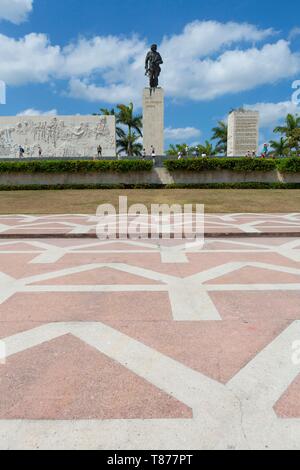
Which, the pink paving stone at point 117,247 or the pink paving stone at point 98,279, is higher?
the pink paving stone at point 117,247

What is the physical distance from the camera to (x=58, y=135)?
2803 centimetres

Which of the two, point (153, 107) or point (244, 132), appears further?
point (244, 132)

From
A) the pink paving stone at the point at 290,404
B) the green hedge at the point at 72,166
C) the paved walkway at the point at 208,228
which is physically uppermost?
the green hedge at the point at 72,166

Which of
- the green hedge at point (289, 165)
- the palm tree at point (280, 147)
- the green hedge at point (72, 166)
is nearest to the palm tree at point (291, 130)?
the palm tree at point (280, 147)

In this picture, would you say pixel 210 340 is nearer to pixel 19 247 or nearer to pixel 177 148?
pixel 19 247

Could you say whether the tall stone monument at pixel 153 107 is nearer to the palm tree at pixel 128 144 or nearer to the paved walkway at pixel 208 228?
the palm tree at pixel 128 144

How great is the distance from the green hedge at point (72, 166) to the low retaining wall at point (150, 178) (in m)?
0.35

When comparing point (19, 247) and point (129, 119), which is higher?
point (129, 119)

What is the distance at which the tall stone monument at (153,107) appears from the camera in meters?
26.5

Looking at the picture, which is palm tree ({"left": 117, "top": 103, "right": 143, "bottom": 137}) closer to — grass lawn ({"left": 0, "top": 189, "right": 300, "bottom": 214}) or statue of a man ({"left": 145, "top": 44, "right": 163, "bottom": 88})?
statue of a man ({"left": 145, "top": 44, "right": 163, "bottom": 88})

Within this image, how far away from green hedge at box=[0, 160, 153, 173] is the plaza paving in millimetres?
19621

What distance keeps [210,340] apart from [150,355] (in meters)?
0.58

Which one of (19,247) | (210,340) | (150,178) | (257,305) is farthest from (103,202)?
(210,340)

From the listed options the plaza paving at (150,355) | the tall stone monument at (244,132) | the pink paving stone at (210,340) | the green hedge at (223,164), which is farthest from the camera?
the tall stone monument at (244,132)
